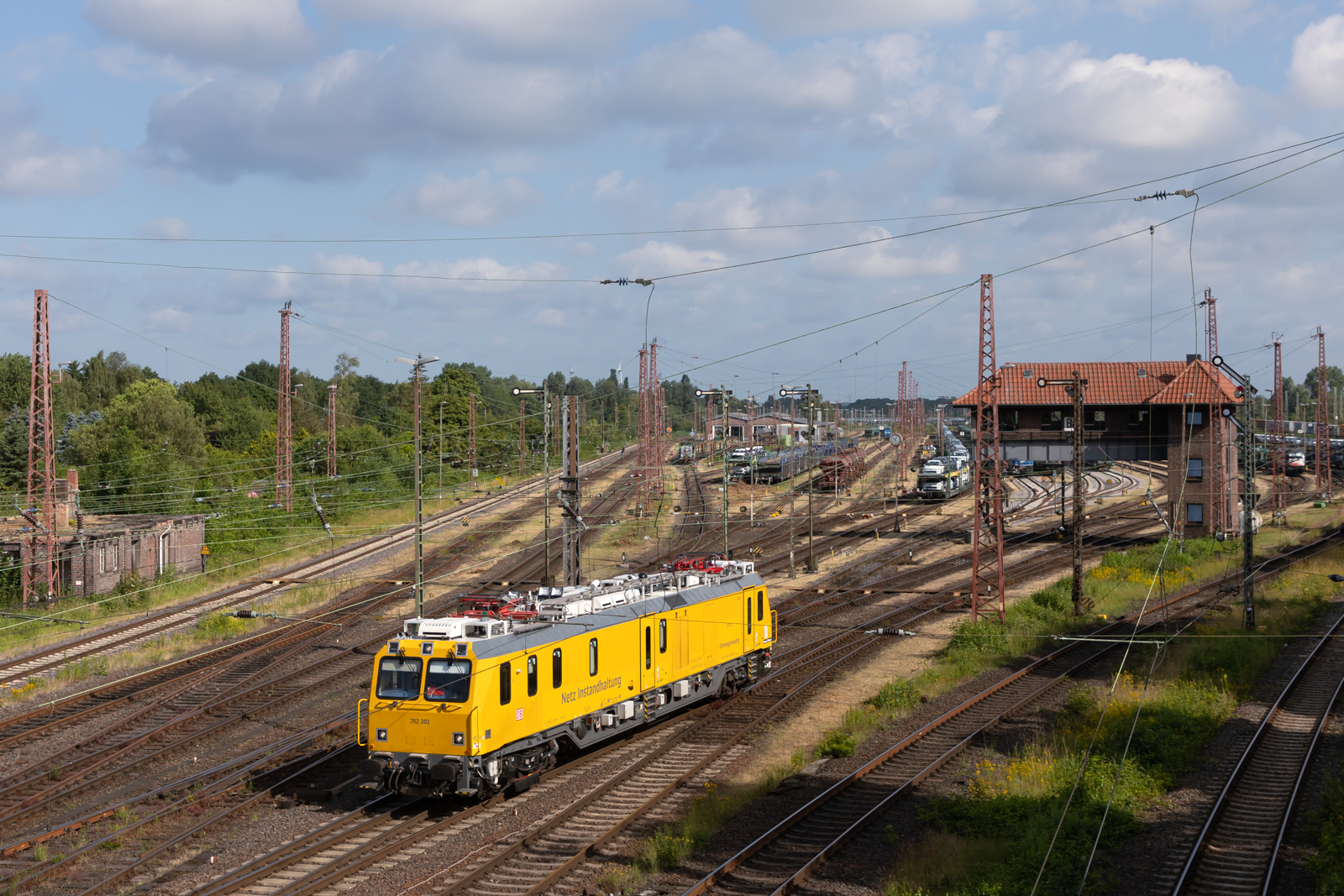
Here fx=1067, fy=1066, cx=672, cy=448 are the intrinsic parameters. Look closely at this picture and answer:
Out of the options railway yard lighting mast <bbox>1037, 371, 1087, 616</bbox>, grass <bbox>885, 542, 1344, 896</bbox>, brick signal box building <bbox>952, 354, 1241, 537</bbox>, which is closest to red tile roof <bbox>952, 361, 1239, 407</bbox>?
brick signal box building <bbox>952, 354, 1241, 537</bbox>

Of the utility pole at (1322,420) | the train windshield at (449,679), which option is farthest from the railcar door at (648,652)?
the utility pole at (1322,420)

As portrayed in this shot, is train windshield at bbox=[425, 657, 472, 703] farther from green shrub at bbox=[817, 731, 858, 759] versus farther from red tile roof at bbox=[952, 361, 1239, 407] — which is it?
red tile roof at bbox=[952, 361, 1239, 407]

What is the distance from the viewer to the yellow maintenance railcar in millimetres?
18078

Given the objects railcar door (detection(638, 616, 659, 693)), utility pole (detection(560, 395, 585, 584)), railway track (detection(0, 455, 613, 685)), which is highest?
utility pole (detection(560, 395, 585, 584))

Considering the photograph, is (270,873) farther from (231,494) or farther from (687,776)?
(231,494)

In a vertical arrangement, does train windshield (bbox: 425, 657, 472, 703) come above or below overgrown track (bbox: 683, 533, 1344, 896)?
above

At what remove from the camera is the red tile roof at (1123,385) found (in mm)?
58188

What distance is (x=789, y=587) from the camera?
4619 centimetres

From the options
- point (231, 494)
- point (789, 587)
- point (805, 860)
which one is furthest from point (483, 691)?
point (231, 494)

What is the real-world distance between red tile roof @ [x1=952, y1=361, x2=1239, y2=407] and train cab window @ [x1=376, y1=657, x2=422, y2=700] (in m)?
44.0

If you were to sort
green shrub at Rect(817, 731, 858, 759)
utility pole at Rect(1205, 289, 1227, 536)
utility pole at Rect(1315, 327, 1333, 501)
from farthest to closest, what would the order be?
utility pole at Rect(1315, 327, 1333, 501), utility pole at Rect(1205, 289, 1227, 536), green shrub at Rect(817, 731, 858, 759)

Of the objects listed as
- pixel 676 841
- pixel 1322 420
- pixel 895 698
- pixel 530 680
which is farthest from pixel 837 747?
pixel 1322 420

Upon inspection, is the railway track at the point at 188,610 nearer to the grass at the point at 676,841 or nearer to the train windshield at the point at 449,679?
the train windshield at the point at 449,679

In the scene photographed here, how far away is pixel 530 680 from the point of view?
19125mm
